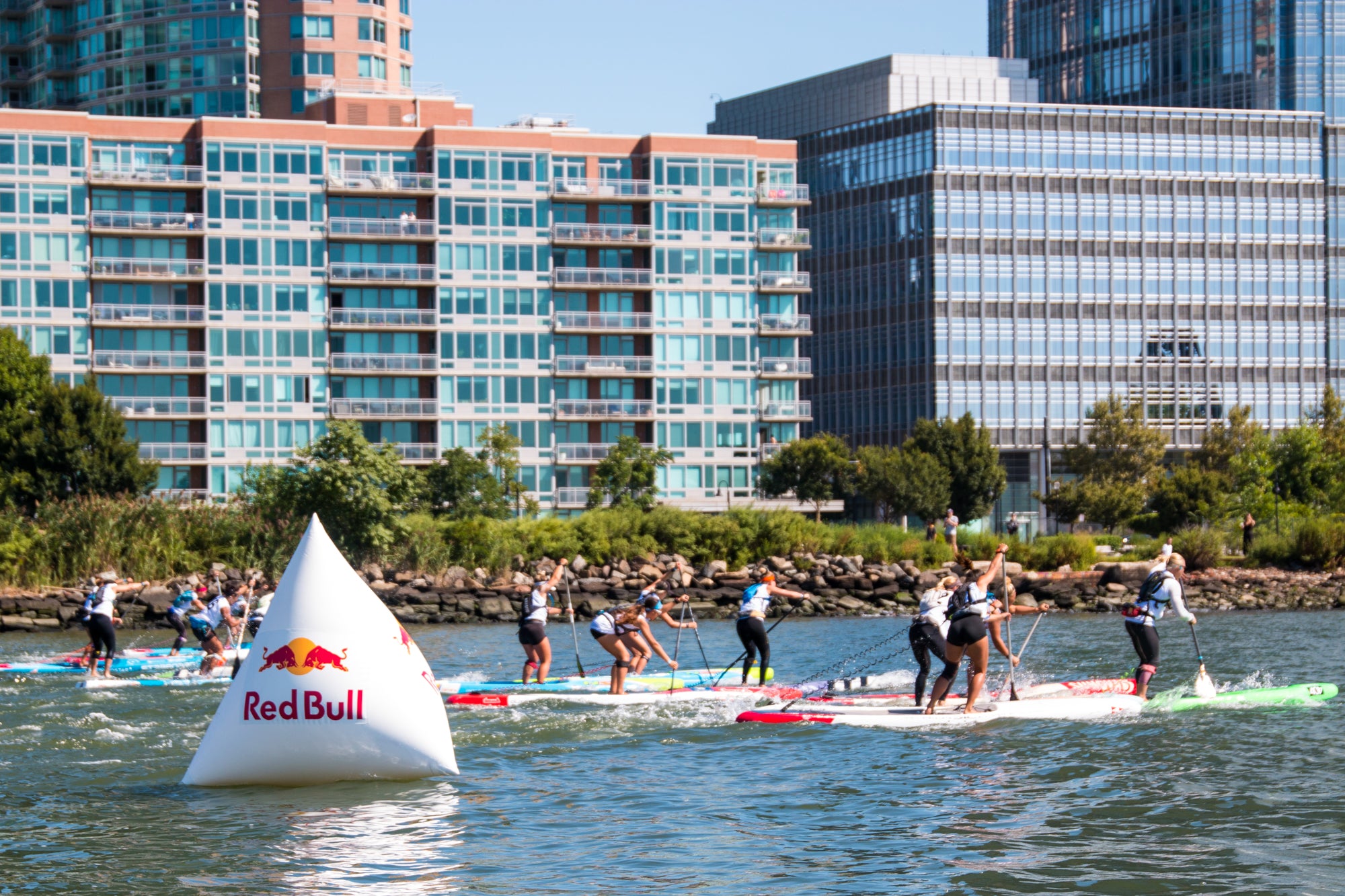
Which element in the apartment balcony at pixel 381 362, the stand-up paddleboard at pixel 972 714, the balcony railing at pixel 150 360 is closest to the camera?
the stand-up paddleboard at pixel 972 714

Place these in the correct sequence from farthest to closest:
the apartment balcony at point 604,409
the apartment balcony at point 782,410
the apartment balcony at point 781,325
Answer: the apartment balcony at point 782,410
the apartment balcony at point 781,325
the apartment balcony at point 604,409

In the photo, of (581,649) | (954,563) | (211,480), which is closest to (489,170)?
(211,480)

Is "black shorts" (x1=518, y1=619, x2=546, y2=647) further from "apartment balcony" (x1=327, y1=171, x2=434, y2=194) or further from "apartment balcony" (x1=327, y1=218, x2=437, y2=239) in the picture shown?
"apartment balcony" (x1=327, y1=171, x2=434, y2=194)

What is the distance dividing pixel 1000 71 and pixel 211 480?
6327cm

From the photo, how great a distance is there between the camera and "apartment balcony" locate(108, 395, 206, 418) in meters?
75.9

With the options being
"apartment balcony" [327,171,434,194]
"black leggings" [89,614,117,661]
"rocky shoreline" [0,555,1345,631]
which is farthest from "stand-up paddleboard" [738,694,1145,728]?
"apartment balcony" [327,171,434,194]

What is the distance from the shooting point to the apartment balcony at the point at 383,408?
7756 centimetres

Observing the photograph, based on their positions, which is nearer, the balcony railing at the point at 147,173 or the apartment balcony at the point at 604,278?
the balcony railing at the point at 147,173

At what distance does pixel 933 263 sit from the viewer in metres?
101

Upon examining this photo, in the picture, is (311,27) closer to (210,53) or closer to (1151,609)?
(210,53)

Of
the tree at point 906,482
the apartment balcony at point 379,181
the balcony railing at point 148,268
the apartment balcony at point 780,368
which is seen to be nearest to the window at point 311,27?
the apartment balcony at point 379,181

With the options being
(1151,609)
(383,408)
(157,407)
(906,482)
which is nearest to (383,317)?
(383,408)

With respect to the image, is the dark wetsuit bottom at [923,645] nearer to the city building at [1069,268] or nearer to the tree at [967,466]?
the tree at [967,466]

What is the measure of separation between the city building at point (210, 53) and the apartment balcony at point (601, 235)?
27.1 m
